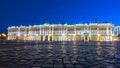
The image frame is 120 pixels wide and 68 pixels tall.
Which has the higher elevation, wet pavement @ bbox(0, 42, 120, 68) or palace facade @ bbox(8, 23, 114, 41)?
palace facade @ bbox(8, 23, 114, 41)

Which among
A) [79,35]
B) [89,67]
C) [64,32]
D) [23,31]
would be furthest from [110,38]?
[89,67]

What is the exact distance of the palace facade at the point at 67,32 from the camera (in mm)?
114000

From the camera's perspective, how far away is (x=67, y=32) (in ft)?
401

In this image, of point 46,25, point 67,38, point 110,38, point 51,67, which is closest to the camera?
point 51,67

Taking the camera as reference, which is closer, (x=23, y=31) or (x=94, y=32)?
(x=94, y=32)

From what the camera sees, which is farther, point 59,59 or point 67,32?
point 67,32

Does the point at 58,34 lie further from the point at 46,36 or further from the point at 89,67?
the point at 89,67

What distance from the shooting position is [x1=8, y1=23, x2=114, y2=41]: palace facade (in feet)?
374

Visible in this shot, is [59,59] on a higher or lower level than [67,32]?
lower

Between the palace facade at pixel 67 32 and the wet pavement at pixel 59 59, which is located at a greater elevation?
the palace facade at pixel 67 32

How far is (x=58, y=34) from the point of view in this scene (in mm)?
123562

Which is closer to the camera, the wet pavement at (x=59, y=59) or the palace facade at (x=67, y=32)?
the wet pavement at (x=59, y=59)

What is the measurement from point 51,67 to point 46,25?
399 feet

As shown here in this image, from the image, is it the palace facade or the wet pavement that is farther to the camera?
the palace facade
